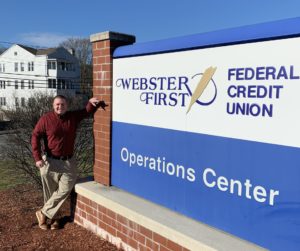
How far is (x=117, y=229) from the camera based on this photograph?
4.22 m

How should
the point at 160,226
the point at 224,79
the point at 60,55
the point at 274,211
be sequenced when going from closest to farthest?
the point at 274,211
the point at 224,79
the point at 160,226
the point at 60,55

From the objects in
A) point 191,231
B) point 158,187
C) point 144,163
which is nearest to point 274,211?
point 191,231

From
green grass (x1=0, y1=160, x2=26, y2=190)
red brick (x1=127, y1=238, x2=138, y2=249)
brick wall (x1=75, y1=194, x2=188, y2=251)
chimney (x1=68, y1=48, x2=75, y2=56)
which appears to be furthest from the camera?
chimney (x1=68, y1=48, x2=75, y2=56)

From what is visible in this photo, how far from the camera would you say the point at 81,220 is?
16.2ft

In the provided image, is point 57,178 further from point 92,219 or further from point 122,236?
point 122,236

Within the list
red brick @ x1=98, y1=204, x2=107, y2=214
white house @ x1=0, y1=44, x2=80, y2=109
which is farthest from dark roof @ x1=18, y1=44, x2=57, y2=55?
red brick @ x1=98, y1=204, x2=107, y2=214

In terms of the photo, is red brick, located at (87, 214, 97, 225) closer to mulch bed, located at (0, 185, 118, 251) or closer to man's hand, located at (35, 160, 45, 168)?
mulch bed, located at (0, 185, 118, 251)

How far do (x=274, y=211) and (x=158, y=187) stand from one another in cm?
141

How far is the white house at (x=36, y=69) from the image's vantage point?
56.4 m

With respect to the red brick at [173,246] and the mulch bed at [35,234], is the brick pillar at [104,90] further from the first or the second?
the red brick at [173,246]

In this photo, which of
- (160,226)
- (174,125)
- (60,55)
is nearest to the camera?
(160,226)

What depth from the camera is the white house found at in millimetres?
56438

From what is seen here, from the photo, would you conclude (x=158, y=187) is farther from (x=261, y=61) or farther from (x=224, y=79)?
(x=261, y=61)

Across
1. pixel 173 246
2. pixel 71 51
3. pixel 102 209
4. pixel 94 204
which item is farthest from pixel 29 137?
pixel 71 51
